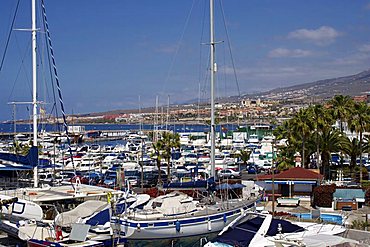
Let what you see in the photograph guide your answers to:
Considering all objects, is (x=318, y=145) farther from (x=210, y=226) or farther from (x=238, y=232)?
(x=238, y=232)

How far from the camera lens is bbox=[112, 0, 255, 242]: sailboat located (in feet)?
68.4

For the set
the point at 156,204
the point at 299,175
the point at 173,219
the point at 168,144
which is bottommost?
the point at 173,219

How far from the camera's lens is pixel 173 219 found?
69.9 feet

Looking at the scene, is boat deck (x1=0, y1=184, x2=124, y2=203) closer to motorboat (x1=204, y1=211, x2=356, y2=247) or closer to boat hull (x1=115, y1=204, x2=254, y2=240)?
boat hull (x1=115, y1=204, x2=254, y2=240)

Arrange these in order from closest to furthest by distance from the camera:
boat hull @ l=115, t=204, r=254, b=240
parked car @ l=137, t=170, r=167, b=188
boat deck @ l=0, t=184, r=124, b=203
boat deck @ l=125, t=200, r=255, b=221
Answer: boat hull @ l=115, t=204, r=254, b=240 < boat deck @ l=125, t=200, r=255, b=221 < boat deck @ l=0, t=184, r=124, b=203 < parked car @ l=137, t=170, r=167, b=188

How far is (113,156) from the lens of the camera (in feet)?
217

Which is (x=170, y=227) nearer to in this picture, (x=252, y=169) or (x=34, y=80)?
(x=34, y=80)

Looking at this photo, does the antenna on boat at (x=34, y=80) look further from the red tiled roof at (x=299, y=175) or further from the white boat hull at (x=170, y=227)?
the red tiled roof at (x=299, y=175)

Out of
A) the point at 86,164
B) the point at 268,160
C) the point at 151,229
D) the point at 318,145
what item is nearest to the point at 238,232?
the point at 151,229

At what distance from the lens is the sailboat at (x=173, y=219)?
20859 millimetres

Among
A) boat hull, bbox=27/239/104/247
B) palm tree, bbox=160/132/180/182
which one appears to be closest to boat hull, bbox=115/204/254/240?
boat hull, bbox=27/239/104/247

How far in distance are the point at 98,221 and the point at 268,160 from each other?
37871 millimetres

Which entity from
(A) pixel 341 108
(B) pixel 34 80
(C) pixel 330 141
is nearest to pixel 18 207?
(B) pixel 34 80

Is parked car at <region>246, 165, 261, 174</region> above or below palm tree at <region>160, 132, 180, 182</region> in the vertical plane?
below
